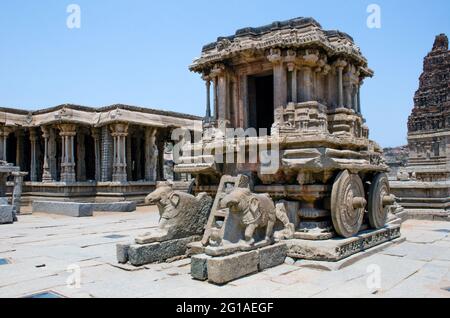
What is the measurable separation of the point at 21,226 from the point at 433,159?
30.6 metres

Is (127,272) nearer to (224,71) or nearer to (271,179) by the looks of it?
(271,179)

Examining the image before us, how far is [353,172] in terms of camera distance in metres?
7.34

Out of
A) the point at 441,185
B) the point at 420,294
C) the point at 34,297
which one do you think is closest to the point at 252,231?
the point at 420,294

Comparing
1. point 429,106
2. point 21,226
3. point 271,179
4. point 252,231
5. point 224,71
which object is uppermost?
point 429,106

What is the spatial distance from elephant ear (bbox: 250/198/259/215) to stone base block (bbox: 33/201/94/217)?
38.9 ft

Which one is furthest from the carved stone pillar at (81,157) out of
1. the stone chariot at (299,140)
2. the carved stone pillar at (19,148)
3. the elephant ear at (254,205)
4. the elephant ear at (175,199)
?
the elephant ear at (254,205)

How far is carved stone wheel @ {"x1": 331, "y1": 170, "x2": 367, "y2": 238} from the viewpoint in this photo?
21.8ft

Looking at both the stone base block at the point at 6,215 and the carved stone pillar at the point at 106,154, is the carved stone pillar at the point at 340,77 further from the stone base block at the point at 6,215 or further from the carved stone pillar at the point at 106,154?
the carved stone pillar at the point at 106,154

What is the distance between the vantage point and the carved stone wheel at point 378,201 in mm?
7875

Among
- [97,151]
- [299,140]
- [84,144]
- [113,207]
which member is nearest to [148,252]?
[299,140]

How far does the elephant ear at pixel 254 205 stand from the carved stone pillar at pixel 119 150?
53.2ft

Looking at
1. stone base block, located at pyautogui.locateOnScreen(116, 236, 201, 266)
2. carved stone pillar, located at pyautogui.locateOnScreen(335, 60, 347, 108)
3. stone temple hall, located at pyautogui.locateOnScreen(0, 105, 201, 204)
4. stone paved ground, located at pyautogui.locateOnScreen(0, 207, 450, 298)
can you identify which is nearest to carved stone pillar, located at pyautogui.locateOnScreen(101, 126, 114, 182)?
stone temple hall, located at pyautogui.locateOnScreen(0, 105, 201, 204)

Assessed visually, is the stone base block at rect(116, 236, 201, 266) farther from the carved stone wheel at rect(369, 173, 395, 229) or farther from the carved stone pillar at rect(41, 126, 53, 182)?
the carved stone pillar at rect(41, 126, 53, 182)

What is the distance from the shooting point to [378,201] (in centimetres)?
803
